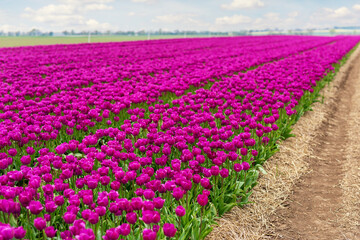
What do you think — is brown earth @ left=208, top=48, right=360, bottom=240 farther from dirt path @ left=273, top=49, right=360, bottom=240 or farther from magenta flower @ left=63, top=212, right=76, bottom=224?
magenta flower @ left=63, top=212, right=76, bottom=224

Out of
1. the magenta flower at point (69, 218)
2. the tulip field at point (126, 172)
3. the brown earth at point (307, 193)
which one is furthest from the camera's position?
the brown earth at point (307, 193)

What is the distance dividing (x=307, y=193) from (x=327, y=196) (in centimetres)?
29

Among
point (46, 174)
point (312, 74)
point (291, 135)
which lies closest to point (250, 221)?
point (46, 174)

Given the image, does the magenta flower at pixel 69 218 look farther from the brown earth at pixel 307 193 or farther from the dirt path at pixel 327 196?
the dirt path at pixel 327 196

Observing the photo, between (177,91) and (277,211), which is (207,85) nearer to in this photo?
(177,91)

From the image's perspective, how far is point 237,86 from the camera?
8.59 m

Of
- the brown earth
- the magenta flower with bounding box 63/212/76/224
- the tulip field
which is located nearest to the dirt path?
the brown earth

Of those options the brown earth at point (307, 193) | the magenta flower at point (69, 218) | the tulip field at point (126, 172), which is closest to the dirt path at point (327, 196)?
the brown earth at point (307, 193)

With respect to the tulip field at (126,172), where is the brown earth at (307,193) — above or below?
below

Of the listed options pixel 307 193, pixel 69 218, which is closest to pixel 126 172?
pixel 69 218

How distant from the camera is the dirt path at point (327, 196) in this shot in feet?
13.3

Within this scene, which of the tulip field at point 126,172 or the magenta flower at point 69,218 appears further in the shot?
the tulip field at point 126,172

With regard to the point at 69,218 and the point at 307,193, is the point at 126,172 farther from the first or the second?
the point at 307,193

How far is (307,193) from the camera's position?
5008 millimetres
